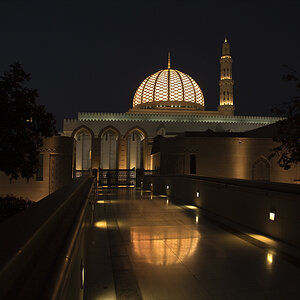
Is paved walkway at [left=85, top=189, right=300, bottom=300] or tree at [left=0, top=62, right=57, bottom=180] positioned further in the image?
tree at [left=0, top=62, right=57, bottom=180]

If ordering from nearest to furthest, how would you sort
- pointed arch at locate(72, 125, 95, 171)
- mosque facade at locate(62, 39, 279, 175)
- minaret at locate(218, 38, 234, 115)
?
1. mosque facade at locate(62, 39, 279, 175)
2. pointed arch at locate(72, 125, 95, 171)
3. minaret at locate(218, 38, 234, 115)

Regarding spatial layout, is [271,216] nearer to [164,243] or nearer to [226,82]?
[164,243]

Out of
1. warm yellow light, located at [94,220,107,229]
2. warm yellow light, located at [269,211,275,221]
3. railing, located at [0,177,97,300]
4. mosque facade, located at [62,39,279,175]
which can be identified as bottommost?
warm yellow light, located at [94,220,107,229]

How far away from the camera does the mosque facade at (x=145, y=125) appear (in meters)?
26.9

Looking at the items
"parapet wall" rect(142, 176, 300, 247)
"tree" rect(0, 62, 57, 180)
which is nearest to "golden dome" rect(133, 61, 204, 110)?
"parapet wall" rect(142, 176, 300, 247)

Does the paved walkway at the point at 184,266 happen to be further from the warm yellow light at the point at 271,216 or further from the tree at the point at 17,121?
the tree at the point at 17,121

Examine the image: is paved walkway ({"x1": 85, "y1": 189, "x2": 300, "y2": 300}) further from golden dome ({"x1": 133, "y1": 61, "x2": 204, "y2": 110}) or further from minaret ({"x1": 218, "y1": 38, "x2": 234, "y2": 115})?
golden dome ({"x1": 133, "y1": 61, "x2": 204, "y2": 110})

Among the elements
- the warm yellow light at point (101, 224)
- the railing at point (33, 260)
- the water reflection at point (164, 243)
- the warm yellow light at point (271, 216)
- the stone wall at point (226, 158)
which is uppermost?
the stone wall at point (226, 158)

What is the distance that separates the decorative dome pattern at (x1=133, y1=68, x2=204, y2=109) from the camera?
39688 mm

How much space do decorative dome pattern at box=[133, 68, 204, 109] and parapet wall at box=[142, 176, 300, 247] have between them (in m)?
30.8

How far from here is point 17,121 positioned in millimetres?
7078

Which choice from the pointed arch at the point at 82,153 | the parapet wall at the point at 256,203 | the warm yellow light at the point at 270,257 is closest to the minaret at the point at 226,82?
the pointed arch at the point at 82,153

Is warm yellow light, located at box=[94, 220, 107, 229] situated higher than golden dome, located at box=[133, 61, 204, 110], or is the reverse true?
golden dome, located at box=[133, 61, 204, 110]

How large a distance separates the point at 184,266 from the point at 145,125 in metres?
27.4
